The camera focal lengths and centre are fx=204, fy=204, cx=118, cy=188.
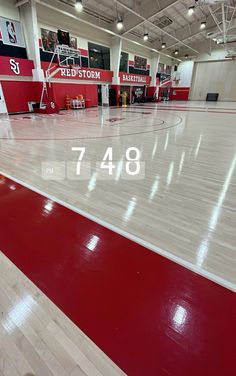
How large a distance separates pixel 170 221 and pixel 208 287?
0.67 m

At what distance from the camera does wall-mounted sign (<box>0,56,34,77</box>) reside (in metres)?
9.13

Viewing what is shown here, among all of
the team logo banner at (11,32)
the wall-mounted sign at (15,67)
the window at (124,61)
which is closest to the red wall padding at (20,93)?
the wall-mounted sign at (15,67)

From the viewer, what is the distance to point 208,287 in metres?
1.20

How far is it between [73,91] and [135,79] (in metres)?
7.66

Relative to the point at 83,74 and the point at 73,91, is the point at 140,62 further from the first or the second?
the point at 73,91

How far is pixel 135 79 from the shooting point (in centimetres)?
1795

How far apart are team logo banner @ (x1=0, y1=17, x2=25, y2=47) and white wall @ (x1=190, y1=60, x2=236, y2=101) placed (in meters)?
20.2

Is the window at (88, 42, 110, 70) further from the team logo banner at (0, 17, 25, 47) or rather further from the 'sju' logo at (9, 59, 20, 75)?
the 'sju' logo at (9, 59, 20, 75)

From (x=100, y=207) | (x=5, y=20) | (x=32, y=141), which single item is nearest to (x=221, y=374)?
(x=100, y=207)

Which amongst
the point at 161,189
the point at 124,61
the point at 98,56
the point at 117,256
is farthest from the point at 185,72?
the point at 117,256

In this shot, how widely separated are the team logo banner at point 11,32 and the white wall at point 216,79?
66.4 ft

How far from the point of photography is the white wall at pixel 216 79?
2161cm

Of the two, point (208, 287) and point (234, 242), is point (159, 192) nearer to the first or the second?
point (234, 242)

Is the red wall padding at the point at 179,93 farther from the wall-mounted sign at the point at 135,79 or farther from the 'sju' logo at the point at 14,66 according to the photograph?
the 'sju' logo at the point at 14,66
